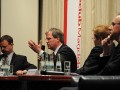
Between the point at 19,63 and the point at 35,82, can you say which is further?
the point at 19,63

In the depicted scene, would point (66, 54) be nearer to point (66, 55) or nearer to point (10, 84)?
point (66, 55)

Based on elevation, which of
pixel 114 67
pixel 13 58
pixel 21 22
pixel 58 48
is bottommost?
pixel 114 67

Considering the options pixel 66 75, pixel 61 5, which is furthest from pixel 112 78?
pixel 61 5

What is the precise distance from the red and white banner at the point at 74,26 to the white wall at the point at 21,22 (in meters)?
0.81

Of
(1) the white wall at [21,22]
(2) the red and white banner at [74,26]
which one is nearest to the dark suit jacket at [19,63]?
(2) the red and white banner at [74,26]

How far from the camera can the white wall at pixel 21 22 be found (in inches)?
254

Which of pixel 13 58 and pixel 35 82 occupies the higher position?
pixel 13 58

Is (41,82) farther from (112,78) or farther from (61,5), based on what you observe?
(61,5)

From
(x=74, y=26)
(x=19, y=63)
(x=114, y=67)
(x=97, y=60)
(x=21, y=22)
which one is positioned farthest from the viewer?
(x=21, y=22)

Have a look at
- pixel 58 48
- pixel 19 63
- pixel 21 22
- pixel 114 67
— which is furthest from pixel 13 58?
pixel 114 67

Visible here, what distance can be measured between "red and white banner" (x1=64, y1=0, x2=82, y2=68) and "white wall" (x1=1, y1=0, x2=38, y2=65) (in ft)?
2.66

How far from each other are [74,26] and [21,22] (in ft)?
3.73

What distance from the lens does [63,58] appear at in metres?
4.50

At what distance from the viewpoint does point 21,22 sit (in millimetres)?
6523
